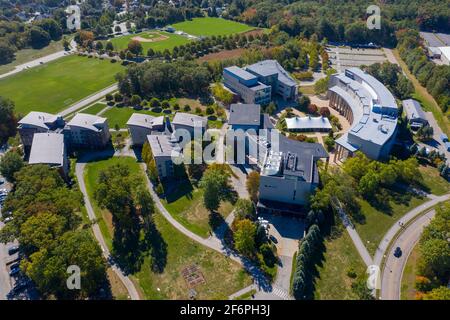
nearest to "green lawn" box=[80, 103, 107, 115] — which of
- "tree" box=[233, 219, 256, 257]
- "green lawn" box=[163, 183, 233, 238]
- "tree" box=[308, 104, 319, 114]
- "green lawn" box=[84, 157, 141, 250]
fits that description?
"green lawn" box=[84, 157, 141, 250]

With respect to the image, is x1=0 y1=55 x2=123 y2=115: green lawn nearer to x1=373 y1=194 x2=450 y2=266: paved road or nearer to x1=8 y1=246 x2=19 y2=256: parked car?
x1=8 y1=246 x2=19 y2=256: parked car

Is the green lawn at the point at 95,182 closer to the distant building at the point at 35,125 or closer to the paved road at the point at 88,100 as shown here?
the distant building at the point at 35,125

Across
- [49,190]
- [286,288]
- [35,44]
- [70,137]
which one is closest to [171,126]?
[70,137]

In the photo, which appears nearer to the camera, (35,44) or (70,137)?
(70,137)

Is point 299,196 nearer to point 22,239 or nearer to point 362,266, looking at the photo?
point 362,266

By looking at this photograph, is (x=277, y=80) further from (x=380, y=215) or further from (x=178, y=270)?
(x=178, y=270)

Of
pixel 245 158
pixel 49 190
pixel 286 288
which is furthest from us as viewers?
pixel 245 158
